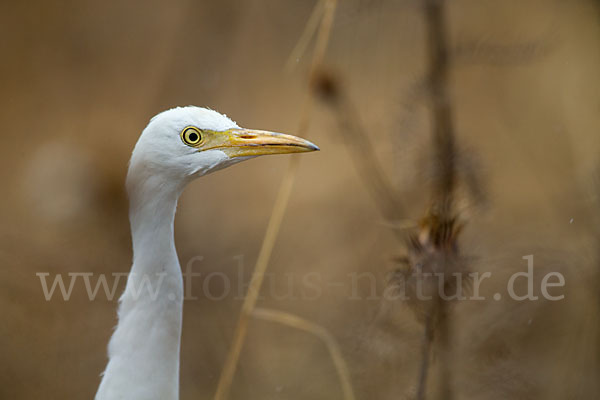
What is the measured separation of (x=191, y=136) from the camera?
140 centimetres

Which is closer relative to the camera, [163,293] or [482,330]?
[163,293]

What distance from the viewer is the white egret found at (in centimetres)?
138

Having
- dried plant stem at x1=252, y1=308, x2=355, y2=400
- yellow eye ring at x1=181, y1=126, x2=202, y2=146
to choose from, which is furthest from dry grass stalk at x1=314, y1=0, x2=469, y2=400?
yellow eye ring at x1=181, y1=126, x2=202, y2=146

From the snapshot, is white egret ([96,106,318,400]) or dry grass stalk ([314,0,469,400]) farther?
white egret ([96,106,318,400])

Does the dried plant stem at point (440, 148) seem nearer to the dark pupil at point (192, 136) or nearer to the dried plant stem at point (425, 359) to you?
the dried plant stem at point (425, 359)

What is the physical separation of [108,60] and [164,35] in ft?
Result: 1.42

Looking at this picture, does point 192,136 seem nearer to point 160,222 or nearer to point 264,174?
point 160,222

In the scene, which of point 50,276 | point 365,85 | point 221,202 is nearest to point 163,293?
point 50,276

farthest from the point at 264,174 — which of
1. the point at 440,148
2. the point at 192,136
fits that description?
the point at 440,148

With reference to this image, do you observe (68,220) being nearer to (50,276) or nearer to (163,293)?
(50,276)

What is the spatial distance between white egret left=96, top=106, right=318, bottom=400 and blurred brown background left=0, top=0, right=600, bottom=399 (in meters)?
0.86

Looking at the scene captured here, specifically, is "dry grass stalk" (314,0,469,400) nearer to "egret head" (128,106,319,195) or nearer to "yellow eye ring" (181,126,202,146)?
"egret head" (128,106,319,195)

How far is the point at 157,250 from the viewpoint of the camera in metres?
1.41

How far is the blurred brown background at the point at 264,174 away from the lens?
2.85 m
